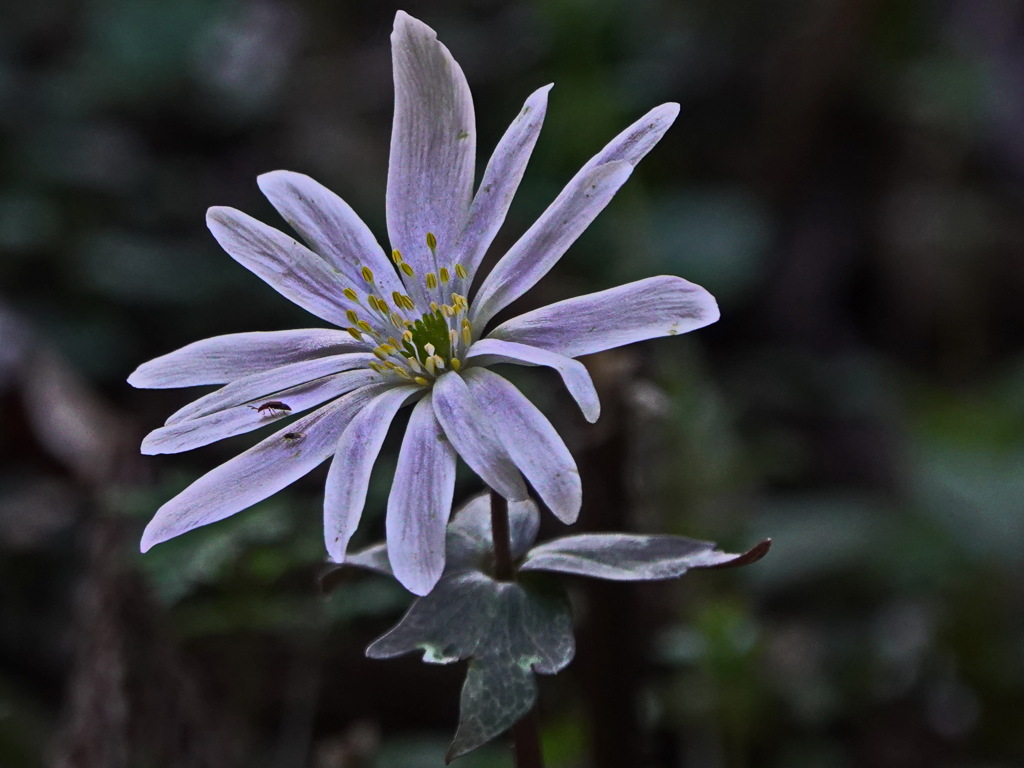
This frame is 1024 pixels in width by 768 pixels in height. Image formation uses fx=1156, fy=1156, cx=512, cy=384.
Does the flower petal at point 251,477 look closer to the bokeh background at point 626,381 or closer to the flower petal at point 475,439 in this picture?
the flower petal at point 475,439

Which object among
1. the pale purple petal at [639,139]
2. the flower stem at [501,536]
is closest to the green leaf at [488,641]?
the flower stem at [501,536]

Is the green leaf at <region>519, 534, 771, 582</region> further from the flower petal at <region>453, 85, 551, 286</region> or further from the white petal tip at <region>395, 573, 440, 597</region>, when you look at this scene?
the flower petal at <region>453, 85, 551, 286</region>

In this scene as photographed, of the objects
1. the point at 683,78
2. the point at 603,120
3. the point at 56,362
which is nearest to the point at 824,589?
the point at 603,120

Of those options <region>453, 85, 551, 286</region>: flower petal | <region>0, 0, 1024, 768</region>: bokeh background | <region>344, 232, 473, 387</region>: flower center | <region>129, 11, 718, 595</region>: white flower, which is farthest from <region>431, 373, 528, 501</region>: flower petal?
<region>0, 0, 1024, 768</region>: bokeh background

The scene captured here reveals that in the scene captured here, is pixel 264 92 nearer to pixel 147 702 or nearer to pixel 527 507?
pixel 147 702

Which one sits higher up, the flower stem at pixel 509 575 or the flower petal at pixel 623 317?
the flower petal at pixel 623 317

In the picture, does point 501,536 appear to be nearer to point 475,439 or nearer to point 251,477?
point 475,439

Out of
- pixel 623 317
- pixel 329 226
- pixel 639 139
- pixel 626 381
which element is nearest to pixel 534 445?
pixel 623 317
